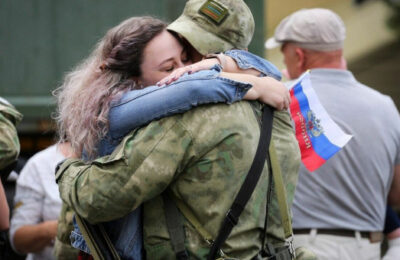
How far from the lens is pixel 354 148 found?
3.85 meters

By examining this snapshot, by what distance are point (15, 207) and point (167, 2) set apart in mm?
3076

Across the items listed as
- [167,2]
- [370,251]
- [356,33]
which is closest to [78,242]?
[370,251]

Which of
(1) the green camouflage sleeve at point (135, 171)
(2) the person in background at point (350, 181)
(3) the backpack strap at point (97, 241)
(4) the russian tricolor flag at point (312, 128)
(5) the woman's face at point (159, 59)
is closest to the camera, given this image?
(1) the green camouflage sleeve at point (135, 171)

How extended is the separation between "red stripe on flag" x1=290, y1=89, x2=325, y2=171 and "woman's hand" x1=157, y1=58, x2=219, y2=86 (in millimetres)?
597

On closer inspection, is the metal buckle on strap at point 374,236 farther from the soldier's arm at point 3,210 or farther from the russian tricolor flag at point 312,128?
the soldier's arm at point 3,210

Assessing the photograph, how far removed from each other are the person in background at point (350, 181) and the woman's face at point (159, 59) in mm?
1408

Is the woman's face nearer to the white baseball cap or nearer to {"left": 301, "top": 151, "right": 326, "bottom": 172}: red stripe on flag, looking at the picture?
{"left": 301, "top": 151, "right": 326, "bottom": 172}: red stripe on flag

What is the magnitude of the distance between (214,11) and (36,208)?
205 cm

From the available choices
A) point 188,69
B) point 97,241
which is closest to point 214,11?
point 188,69

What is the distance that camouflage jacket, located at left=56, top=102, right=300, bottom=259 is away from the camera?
2.36m

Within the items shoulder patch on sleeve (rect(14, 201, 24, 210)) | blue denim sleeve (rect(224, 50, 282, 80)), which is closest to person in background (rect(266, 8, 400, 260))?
blue denim sleeve (rect(224, 50, 282, 80))

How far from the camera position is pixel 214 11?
8.89 feet

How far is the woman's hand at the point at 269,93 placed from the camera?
8.25 ft

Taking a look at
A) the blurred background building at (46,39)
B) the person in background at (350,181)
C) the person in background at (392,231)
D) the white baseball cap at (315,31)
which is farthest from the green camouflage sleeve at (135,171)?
the blurred background building at (46,39)
